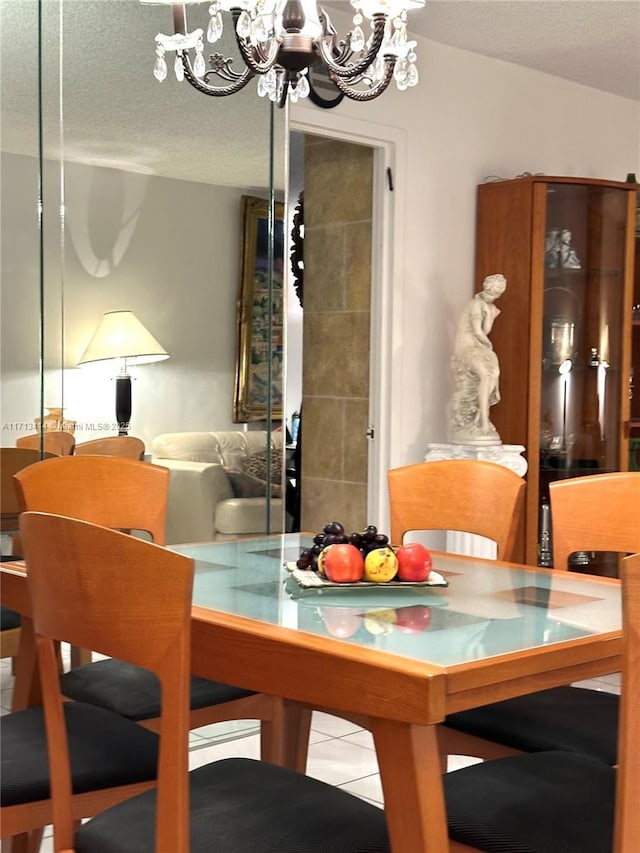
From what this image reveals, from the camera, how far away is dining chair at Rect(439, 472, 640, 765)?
6.59ft

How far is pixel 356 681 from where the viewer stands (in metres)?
1.49

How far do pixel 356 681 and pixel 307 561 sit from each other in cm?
59

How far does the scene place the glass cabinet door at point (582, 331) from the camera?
16.5 feet

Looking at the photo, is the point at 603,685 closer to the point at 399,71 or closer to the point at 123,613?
the point at 399,71

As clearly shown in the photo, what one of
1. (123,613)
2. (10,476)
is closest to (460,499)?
(10,476)

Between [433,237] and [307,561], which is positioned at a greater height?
[433,237]

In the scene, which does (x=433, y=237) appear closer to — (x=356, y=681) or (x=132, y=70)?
(x=132, y=70)

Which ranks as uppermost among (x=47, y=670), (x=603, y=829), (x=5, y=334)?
(x=5, y=334)

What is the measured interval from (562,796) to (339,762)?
5.41ft

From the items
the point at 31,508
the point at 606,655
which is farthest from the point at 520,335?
the point at 606,655

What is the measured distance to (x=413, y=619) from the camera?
1772mm

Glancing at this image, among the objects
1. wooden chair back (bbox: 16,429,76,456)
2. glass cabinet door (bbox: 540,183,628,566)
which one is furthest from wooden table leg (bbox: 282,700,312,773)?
glass cabinet door (bbox: 540,183,628,566)

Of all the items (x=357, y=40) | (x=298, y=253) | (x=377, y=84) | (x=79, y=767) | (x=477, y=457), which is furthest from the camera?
(x=298, y=253)

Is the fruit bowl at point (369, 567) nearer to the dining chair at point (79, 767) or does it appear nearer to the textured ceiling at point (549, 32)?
the dining chair at point (79, 767)
